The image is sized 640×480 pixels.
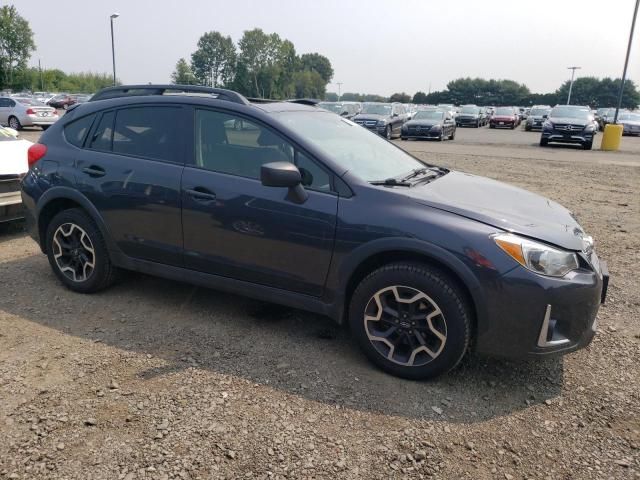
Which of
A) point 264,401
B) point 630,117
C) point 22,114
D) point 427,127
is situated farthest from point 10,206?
point 630,117

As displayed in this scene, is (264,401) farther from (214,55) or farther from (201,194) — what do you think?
(214,55)

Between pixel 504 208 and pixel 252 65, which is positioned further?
pixel 252 65

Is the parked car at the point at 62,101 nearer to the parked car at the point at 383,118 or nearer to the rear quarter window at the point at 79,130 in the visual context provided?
the parked car at the point at 383,118

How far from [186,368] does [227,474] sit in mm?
1016

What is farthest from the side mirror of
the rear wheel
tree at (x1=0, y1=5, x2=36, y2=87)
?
tree at (x1=0, y1=5, x2=36, y2=87)

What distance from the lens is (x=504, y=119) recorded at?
36.0 m

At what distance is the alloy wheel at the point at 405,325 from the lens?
3115 millimetres

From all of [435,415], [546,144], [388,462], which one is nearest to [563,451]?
[435,415]

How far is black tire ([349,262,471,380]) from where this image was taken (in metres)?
3.04

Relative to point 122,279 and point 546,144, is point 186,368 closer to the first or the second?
point 122,279

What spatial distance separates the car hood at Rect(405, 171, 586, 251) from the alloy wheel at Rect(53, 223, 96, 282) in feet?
8.95

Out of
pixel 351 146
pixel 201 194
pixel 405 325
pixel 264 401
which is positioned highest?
pixel 351 146

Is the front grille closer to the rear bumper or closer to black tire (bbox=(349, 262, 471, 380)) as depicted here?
the rear bumper

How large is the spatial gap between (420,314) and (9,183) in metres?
4.95
